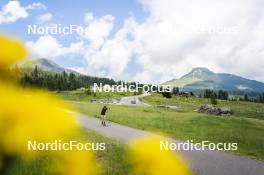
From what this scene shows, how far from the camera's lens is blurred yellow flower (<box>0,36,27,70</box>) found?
0.43m

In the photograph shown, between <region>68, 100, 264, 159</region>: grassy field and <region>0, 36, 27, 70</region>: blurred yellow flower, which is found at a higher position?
<region>0, 36, 27, 70</region>: blurred yellow flower

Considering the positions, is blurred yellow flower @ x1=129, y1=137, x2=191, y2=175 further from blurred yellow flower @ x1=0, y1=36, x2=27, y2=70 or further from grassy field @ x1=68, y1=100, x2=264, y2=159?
grassy field @ x1=68, y1=100, x2=264, y2=159

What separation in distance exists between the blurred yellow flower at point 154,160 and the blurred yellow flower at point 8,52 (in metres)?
0.18

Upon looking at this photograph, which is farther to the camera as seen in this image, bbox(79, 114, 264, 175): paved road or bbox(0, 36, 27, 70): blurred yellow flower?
bbox(79, 114, 264, 175): paved road

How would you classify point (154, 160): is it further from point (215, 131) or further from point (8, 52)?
point (215, 131)

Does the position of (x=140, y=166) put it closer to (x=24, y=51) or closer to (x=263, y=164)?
(x=24, y=51)

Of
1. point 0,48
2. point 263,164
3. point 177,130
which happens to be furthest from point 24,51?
point 177,130

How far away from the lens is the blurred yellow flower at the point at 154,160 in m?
0.52

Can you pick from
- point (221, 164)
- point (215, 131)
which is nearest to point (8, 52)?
point (221, 164)

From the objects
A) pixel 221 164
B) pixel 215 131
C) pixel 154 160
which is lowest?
pixel 221 164

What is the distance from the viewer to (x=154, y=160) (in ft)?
1.74

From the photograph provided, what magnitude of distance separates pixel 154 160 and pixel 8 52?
21 cm

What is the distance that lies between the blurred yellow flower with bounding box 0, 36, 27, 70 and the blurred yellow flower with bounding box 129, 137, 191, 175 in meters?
0.18

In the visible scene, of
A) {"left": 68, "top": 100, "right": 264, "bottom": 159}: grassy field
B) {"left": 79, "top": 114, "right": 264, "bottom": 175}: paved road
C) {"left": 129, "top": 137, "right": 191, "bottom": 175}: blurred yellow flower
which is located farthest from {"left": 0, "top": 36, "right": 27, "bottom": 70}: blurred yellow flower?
{"left": 68, "top": 100, "right": 264, "bottom": 159}: grassy field
